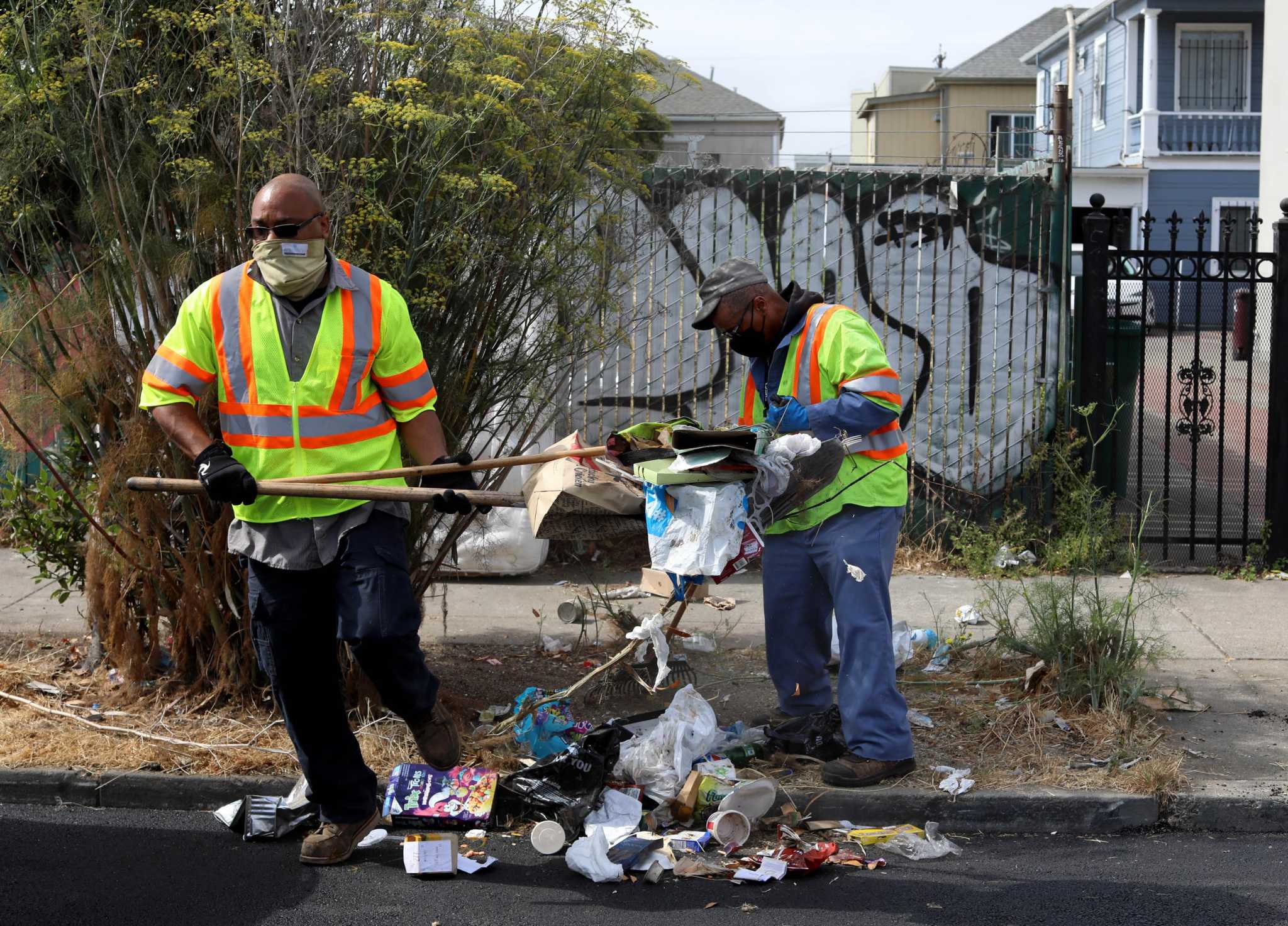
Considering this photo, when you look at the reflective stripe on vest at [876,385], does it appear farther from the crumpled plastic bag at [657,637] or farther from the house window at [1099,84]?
the house window at [1099,84]

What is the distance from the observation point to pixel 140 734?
15.7ft

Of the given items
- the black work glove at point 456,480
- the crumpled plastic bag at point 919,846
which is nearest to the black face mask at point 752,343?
the black work glove at point 456,480

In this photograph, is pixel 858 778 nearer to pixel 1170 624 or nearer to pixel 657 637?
pixel 657 637

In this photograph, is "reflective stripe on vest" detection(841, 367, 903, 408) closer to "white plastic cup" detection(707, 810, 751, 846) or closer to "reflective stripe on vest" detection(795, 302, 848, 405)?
"reflective stripe on vest" detection(795, 302, 848, 405)

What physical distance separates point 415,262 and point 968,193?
4.15 metres

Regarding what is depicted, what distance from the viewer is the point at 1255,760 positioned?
186 inches

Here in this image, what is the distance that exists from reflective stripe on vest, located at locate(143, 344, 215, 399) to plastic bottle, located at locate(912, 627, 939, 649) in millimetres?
3475

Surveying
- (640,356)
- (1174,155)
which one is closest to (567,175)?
(640,356)

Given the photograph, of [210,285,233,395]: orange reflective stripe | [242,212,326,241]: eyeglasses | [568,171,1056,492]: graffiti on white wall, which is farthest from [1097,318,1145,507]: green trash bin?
[210,285,233,395]: orange reflective stripe

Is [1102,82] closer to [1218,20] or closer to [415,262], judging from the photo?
[1218,20]

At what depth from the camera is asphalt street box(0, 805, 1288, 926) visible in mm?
3639

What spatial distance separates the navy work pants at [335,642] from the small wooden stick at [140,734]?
74 centimetres

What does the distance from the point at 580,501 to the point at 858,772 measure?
132 centimetres

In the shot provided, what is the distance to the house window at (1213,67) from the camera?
28.1 meters
